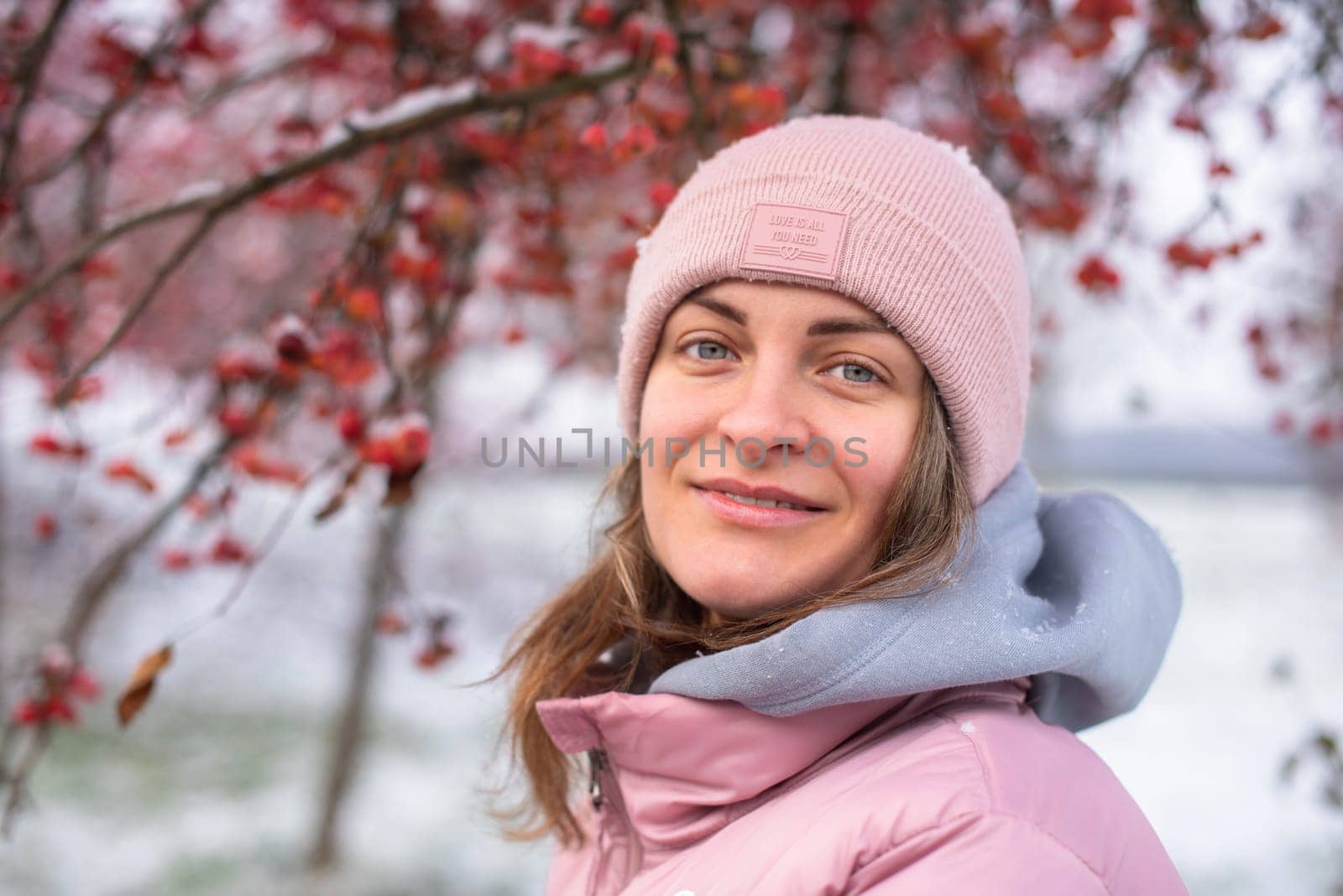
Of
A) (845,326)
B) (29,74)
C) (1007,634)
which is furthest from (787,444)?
(29,74)

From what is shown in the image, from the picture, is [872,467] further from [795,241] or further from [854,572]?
[795,241]

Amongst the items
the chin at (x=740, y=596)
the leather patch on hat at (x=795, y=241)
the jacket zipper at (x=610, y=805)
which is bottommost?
the jacket zipper at (x=610, y=805)

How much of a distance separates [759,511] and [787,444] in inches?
3.2

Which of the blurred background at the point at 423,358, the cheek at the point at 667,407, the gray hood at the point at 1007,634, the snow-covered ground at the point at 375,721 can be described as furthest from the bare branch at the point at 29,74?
the snow-covered ground at the point at 375,721

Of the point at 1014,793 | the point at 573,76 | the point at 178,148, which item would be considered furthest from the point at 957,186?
the point at 178,148

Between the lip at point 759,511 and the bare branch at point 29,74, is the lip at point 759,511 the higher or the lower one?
the lower one

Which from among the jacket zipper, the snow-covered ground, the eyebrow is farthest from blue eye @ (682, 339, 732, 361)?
the snow-covered ground

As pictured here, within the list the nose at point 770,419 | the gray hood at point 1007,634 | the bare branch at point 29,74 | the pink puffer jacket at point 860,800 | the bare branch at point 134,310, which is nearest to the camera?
the pink puffer jacket at point 860,800

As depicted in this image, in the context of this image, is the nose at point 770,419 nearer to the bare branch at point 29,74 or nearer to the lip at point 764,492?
the lip at point 764,492

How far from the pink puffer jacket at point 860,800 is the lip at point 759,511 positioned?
0.19 m

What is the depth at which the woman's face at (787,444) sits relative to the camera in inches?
39.7

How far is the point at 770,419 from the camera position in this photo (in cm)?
100

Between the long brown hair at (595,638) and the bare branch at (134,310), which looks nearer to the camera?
the long brown hair at (595,638)

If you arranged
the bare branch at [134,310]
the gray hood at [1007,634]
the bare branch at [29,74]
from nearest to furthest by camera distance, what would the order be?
the gray hood at [1007,634]
the bare branch at [134,310]
the bare branch at [29,74]
